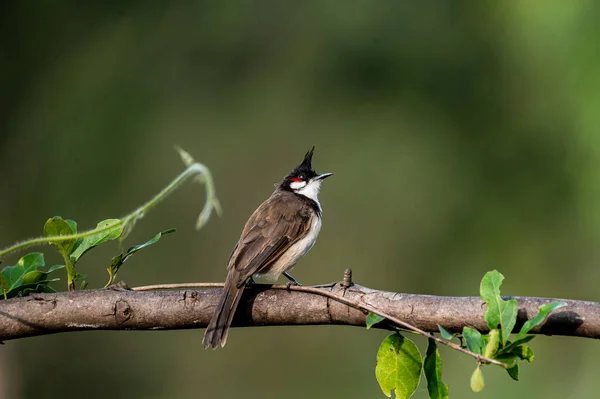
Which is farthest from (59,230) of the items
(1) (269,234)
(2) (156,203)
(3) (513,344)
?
(1) (269,234)

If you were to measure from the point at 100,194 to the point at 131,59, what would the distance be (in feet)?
5.08

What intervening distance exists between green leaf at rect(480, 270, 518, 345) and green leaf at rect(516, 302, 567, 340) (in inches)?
1.2

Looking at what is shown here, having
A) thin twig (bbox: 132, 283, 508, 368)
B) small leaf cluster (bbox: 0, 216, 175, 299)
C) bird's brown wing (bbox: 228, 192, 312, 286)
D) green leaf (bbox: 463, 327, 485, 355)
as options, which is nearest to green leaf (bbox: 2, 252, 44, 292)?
small leaf cluster (bbox: 0, 216, 175, 299)

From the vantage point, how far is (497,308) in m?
2.16

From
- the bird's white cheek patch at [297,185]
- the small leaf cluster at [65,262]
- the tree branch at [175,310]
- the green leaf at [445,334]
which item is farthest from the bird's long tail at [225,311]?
the bird's white cheek patch at [297,185]

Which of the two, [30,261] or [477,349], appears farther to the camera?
[30,261]

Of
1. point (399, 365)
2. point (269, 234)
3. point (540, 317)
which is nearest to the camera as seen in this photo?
point (540, 317)

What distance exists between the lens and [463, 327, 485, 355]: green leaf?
2.10m

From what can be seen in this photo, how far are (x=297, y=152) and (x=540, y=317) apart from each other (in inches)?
246

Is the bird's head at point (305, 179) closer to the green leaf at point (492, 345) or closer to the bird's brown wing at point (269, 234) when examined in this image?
the bird's brown wing at point (269, 234)

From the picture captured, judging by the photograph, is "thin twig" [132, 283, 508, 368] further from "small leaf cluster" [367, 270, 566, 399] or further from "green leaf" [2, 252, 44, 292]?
"green leaf" [2, 252, 44, 292]

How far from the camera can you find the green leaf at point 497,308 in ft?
6.96

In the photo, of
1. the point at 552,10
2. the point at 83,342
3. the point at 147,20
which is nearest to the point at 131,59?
the point at 147,20

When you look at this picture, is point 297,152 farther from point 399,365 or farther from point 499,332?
point 499,332
